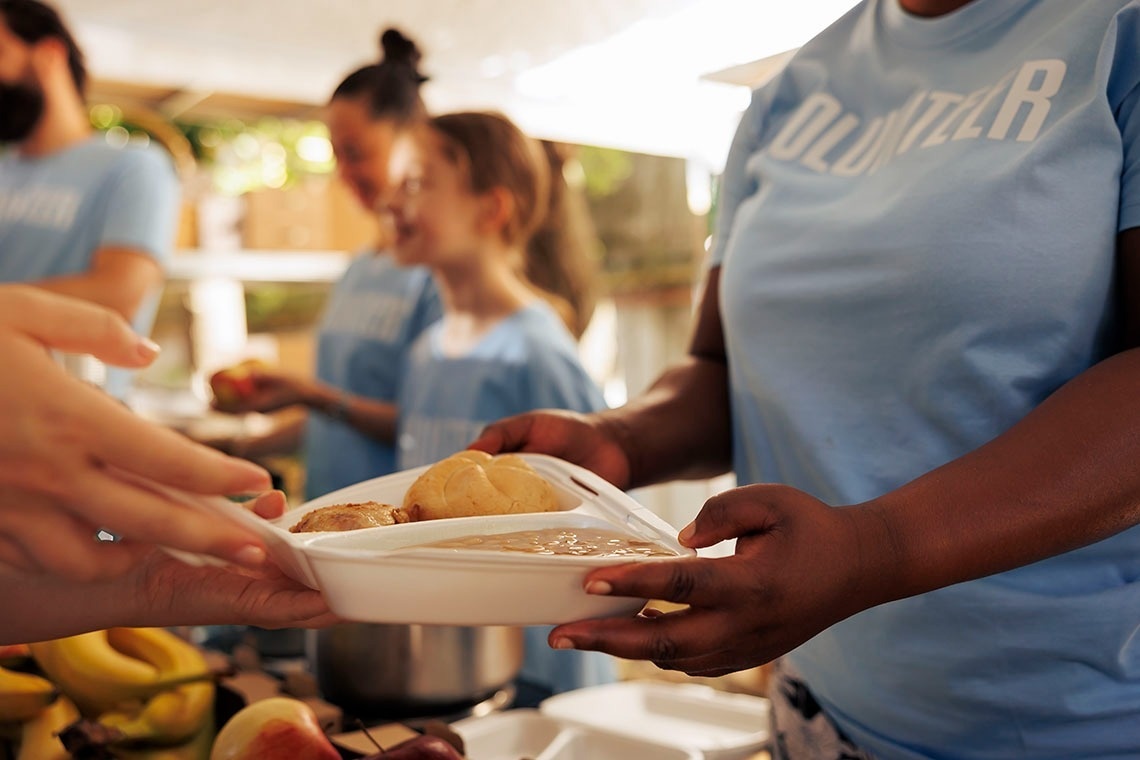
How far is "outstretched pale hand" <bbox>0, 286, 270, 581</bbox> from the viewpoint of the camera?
18.3 inches

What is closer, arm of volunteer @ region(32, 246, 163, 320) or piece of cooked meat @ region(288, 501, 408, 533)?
piece of cooked meat @ region(288, 501, 408, 533)

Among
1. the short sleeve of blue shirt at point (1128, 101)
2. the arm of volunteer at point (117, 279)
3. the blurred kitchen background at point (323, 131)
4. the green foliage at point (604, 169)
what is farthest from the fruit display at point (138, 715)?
the green foliage at point (604, 169)

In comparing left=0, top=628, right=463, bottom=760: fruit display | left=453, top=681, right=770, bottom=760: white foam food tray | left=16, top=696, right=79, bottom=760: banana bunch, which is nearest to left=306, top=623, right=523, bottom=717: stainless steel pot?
left=453, top=681, right=770, bottom=760: white foam food tray

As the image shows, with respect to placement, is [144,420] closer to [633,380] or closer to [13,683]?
[13,683]

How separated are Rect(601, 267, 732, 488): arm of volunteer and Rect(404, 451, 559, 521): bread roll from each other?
0.68ft

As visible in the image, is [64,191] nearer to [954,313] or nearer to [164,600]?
[164,600]

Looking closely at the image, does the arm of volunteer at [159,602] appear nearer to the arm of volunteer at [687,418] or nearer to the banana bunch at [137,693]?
the banana bunch at [137,693]

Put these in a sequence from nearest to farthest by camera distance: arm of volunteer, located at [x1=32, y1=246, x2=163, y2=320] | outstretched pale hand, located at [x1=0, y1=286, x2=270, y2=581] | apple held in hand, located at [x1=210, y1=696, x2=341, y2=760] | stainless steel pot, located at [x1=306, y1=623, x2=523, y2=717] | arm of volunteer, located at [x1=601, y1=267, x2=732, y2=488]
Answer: outstretched pale hand, located at [x1=0, y1=286, x2=270, y2=581] < apple held in hand, located at [x1=210, y1=696, x2=341, y2=760] < arm of volunteer, located at [x1=601, y1=267, x2=732, y2=488] < stainless steel pot, located at [x1=306, y1=623, x2=523, y2=717] < arm of volunteer, located at [x1=32, y1=246, x2=163, y2=320]

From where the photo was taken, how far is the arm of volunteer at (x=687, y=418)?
1.03 meters

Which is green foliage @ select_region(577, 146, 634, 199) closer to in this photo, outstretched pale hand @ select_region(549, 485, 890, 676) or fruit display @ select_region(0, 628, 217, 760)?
fruit display @ select_region(0, 628, 217, 760)

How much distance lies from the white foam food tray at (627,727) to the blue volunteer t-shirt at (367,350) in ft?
3.86

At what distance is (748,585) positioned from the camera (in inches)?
22.9

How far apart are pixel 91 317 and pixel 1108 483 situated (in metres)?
0.64

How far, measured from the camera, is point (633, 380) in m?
4.57
